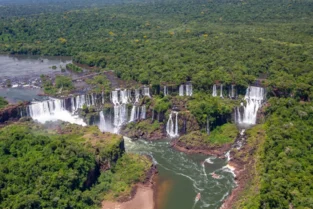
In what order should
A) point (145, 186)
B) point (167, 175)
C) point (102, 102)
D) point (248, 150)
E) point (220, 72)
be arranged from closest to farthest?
point (145, 186), point (167, 175), point (248, 150), point (102, 102), point (220, 72)

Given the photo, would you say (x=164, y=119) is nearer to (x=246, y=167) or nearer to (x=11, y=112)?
(x=246, y=167)

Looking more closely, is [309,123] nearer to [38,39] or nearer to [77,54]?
[77,54]

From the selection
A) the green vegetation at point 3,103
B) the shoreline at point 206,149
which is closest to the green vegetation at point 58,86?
the green vegetation at point 3,103

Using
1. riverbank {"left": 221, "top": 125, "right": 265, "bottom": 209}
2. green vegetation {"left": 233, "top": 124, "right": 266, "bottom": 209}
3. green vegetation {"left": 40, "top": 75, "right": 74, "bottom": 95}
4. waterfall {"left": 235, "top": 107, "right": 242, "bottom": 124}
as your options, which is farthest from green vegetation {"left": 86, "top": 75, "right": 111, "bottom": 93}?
green vegetation {"left": 233, "top": 124, "right": 266, "bottom": 209}

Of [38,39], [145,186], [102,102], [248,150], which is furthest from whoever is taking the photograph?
[38,39]

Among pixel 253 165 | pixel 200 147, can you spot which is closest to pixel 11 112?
pixel 200 147

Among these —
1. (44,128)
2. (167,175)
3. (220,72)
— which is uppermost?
(220,72)

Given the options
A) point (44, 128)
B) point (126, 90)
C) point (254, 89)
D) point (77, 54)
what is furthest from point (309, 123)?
point (77, 54)

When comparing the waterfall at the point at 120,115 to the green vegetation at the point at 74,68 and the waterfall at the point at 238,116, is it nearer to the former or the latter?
the waterfall at the point at 238,116
